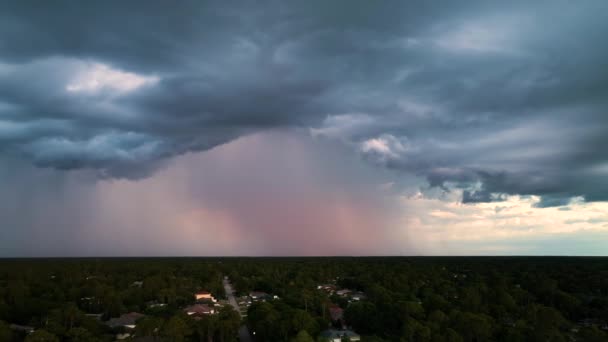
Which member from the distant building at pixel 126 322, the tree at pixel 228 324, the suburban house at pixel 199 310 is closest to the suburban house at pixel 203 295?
the suburban house at pixel 199 310

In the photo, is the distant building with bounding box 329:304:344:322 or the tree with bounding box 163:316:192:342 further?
the distant building with bounding box 329:304:344:322

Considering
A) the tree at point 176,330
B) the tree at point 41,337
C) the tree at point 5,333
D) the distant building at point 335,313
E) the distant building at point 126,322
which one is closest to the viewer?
the tree at point 41,337

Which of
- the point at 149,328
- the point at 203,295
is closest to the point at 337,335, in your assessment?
the point at 149,328

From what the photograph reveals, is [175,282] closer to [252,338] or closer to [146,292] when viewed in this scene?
[146,292]

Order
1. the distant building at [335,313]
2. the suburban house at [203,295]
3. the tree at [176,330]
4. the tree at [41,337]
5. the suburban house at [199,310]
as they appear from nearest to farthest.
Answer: the tree at [41,337], the tree at [176,330], the suburban house at [199,310], the distant building at [335,313], the suburban house at [203,295]

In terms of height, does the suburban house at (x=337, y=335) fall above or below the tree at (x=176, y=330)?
below

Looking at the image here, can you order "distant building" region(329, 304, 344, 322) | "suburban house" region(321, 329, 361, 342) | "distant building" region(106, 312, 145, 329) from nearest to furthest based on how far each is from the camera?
"suburban house" region(321, 329, 361, 342), "distant building" region(106, 312, 145, 329), "distant building" region(329, 304, 344, 322)

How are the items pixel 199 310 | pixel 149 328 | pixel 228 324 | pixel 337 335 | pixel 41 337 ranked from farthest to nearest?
pixel 199 310 → pixel 337 335 → pixel 228 324 → pixel 149 328 → pixel 41 337

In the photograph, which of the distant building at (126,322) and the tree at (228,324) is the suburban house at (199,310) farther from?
the tree at (228,324)

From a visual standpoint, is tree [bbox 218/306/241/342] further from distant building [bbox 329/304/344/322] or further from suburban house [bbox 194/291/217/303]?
suburban house [bbox 194/291/217/303]

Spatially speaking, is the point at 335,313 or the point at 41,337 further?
the point at 335,313

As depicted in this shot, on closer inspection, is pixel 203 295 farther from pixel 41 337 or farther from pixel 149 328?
pixel 41 337

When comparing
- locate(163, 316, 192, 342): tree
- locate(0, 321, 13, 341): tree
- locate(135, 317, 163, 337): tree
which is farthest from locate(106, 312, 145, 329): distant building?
locate(163, 316, 192, 342): tree
